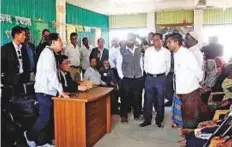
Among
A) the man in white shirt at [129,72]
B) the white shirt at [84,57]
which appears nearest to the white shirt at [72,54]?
the white shirt at [84,57]

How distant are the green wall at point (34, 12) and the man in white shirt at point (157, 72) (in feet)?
9.26

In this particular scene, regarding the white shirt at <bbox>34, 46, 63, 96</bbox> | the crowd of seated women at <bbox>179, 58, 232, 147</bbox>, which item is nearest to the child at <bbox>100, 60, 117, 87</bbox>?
the crowd of seated women at <bbox>179, 58, 232, 147</bbox>

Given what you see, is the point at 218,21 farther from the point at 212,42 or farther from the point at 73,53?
the point at 73,53

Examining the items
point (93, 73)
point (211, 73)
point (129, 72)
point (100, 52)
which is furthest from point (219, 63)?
point (100, 52)

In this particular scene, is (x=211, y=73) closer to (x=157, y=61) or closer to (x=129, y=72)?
(x=157, y=61)

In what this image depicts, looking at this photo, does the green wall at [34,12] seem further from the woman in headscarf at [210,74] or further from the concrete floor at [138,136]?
the woman in headscarf at [210,74]

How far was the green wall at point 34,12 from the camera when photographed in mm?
5602

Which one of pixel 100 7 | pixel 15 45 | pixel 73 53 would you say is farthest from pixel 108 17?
pixel 15 45

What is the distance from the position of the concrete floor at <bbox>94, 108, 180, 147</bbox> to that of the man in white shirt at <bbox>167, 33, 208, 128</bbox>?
45cm

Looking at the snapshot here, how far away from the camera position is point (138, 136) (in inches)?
158

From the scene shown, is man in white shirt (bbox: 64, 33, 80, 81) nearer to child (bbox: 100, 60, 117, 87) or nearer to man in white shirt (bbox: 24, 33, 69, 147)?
child (bbox: 100, 60, 117, 87)

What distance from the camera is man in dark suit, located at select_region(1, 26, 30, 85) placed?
3576mm

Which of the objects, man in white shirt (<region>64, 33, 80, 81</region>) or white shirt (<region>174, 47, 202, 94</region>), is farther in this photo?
man in white shirt (<region>64, 33, 80, 81</region>)

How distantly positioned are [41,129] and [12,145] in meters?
0.42
